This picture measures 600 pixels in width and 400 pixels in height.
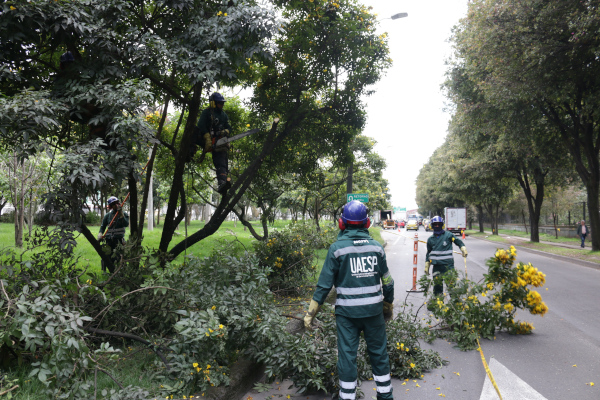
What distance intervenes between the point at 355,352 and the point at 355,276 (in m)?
0.66

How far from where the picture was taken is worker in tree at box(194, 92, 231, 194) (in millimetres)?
6938

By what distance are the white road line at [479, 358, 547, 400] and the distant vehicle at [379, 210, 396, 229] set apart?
57516mm

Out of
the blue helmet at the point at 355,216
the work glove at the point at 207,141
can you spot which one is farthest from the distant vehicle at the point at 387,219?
the blue helmet at the point at 355,216

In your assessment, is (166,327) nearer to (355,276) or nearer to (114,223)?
(355,276)

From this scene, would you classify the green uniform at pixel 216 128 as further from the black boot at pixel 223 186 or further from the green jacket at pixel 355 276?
the green jacket at pixel 355 276

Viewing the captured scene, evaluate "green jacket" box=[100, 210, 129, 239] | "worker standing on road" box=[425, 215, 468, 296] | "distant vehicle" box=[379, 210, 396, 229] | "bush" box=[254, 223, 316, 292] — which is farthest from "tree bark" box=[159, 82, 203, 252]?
"distant vehicle" box=[379, 210, 396, 229]

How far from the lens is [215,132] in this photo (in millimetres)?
7066

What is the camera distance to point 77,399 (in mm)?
2988

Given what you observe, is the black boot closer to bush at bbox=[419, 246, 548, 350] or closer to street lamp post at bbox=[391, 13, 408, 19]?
bush at bbox=[419, 246, 548, 350]

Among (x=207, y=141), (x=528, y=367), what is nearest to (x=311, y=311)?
(x=528, y=367)

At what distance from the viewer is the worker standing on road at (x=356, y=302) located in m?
3.57

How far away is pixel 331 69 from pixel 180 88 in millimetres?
3015

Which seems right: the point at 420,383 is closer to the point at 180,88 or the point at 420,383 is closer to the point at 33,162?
the point at 180,88

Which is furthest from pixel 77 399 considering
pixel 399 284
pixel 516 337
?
pixel 399 284
